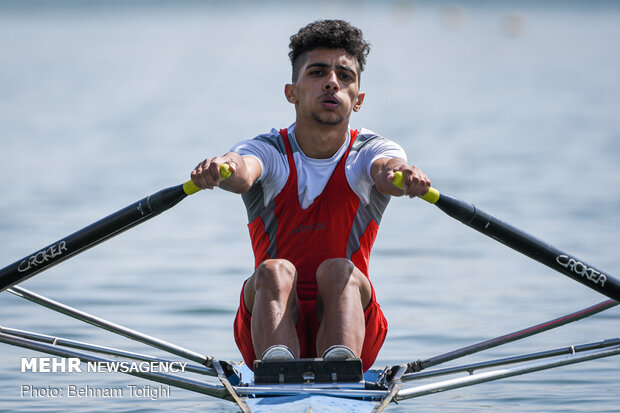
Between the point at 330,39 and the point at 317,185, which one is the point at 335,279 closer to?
the point at 317,185

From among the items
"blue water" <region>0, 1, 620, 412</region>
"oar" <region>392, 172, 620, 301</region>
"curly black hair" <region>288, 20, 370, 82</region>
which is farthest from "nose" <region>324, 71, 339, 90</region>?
"blue water" <region>0, 1, 620, 412</region>

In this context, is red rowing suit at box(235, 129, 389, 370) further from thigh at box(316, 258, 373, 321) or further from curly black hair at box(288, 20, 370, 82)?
curly black hair at box(288, 20, 370, 82)

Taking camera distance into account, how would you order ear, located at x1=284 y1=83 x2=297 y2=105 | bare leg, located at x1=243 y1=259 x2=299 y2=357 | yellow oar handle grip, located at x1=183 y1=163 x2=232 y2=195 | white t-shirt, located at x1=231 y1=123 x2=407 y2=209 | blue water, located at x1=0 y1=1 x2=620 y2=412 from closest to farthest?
yellow oar handle grip, located at x1=183 y1=163 x2=232 y2=195
bare leg, located at x1=243 y1=259 x2=299 y2=357
white t-shirt, located at x1=231 y1=123 x2=407 y2=209
ear, located at x1=284 y1=83 x2=297 y2=105
blue water, located at x1=0 y1=1 x2=620 y2=412

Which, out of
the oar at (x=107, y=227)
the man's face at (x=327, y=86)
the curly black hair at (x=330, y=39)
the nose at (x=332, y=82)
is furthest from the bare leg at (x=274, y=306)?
the curly black hair at (x=330, y=39)

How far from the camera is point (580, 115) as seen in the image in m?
25.3

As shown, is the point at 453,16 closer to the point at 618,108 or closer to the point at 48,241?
the point at 618,108

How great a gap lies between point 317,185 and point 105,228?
1.13 meters

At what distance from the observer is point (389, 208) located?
14.0m

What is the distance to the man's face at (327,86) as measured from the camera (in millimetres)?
5570

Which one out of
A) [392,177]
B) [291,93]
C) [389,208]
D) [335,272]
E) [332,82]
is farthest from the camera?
[389,208]

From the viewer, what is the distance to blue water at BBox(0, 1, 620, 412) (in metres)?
7.68

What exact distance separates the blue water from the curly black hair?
6.84 ft

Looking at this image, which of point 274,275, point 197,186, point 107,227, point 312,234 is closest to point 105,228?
point 107,227

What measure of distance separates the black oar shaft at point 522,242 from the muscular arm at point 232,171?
0.95 meters
